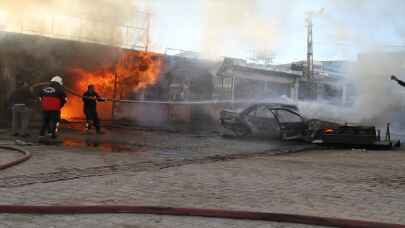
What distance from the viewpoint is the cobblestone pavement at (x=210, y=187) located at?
5.42m

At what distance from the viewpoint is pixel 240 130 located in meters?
16.8

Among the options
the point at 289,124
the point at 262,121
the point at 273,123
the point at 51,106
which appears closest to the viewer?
the point at 51,106

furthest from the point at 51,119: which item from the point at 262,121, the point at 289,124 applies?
the point at 289,124

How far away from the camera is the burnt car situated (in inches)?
627

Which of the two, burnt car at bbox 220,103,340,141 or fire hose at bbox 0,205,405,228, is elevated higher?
burnt car at bbox 220,103,340,141

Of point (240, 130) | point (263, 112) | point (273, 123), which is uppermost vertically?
point (263, 112)

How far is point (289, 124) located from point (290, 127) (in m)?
0.10

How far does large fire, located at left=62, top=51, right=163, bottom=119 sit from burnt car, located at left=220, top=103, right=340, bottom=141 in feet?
21.5

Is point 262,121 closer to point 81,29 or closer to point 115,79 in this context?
point 115,79

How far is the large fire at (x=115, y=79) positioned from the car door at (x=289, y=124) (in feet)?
26.6

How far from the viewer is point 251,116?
1673 cm

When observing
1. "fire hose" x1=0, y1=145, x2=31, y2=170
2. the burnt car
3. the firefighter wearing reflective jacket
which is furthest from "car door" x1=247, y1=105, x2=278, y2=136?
"fire hose" x1=0, y1=145, x2=31, y2=170

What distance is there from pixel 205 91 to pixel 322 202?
60.2 feet

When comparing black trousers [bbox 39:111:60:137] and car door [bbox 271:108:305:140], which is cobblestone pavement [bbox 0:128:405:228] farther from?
car door [bbox 271:108:305:140]
